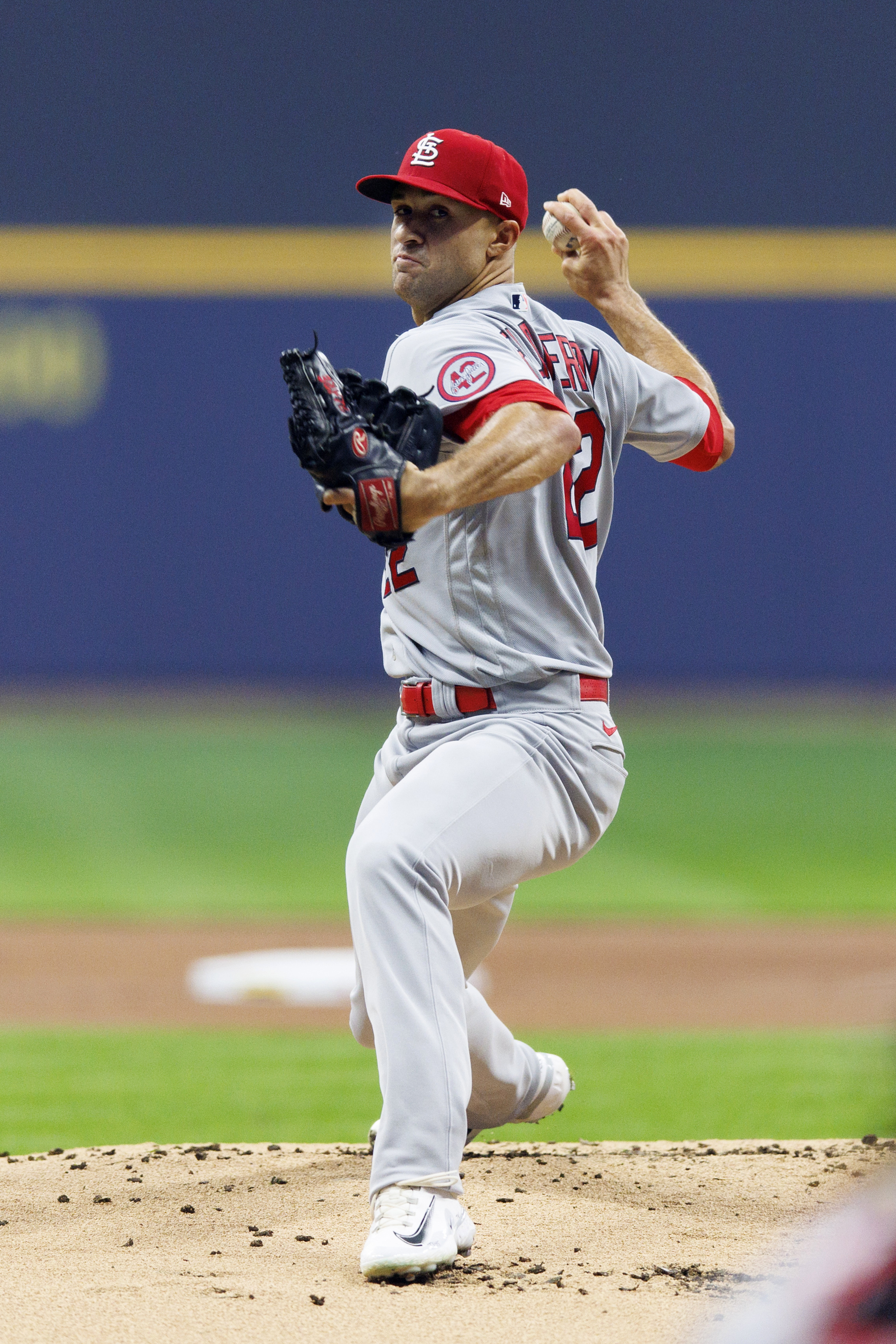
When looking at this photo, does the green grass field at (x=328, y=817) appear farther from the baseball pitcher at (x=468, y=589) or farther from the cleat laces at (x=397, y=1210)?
the cleat laces at (x=397, y=1210)

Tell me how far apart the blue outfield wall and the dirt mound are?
11.2 meters

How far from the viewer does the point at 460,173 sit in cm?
277

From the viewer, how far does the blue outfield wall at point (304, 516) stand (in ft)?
47.6

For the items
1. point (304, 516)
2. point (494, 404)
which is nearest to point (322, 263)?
point (304, 516)

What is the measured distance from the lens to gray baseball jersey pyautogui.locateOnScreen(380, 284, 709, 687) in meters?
2.67

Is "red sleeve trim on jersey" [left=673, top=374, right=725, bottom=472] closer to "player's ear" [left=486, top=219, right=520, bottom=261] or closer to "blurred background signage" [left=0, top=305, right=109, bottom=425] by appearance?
"player's ear" [left=486, top=219, right=520, bottom=261]

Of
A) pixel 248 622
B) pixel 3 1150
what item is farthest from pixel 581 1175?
pixel 248 622

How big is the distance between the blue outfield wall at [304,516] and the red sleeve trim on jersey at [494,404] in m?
11.9

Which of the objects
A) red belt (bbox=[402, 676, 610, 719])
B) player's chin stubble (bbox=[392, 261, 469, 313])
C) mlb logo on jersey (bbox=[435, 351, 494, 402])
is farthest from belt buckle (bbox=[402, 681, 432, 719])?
player's chin stubble (bbox=[392, 261, 469, 313])

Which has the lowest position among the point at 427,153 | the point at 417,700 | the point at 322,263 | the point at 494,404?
the point at 417,700

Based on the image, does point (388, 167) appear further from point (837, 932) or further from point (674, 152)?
point (837, 932)

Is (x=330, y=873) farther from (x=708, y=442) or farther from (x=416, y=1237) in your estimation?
(x=416, y=1237)

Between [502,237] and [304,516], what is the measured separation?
467 inches

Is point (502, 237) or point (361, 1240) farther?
point (502, 237)
